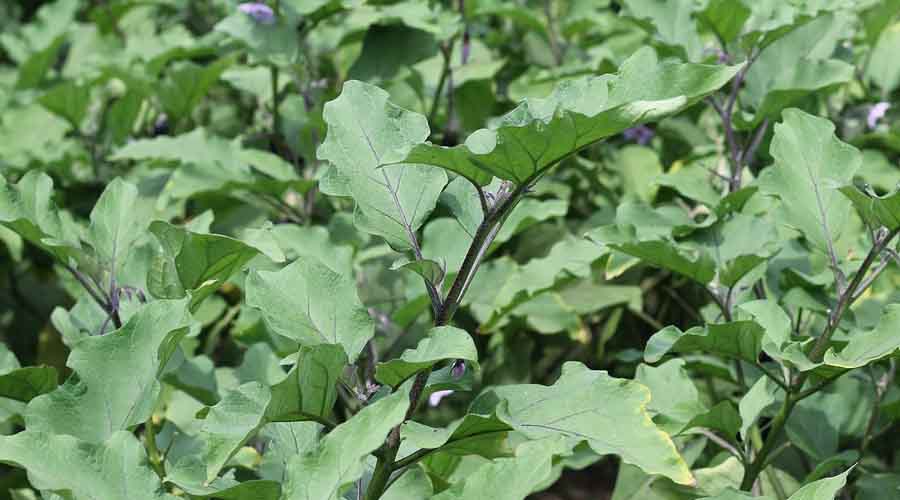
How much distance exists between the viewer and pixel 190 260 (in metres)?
1.42

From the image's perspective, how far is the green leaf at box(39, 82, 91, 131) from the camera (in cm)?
254

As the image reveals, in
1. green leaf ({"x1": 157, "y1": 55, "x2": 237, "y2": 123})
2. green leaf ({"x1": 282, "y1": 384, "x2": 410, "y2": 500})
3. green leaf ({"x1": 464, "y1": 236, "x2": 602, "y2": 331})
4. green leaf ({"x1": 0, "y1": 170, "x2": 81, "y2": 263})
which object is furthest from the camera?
green leaf ({"x1": 157, "y1": 55, "x2": 237, "y2": 123})

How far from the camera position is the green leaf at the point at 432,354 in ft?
3.61

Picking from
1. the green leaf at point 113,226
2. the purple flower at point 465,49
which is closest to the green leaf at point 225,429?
the green leaf at point 113,226

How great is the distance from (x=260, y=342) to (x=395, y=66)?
2.87ft

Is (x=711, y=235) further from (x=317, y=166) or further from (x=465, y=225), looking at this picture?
(x=317, y=166)

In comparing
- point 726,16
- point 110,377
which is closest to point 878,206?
point 726,16

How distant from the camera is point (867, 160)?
220 cm

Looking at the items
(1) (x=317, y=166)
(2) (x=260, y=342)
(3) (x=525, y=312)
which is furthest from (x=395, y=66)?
(2) (x=260, y=342)

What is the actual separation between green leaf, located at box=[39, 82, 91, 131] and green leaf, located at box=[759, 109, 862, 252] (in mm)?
1620

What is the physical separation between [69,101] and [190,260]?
51.7 inches

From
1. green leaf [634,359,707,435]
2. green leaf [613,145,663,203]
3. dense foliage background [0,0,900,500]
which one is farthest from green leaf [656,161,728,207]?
green leaf [613,145,663,203]

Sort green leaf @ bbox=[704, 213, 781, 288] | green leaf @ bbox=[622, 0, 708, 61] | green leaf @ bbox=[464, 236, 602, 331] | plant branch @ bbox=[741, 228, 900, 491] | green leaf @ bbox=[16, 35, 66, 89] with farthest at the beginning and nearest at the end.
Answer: green leaf @ bbox=[16, 35, 66, 89]
green leaf @ bbox=[622, 0, 708, 61]
green leaf @ bbox=[464, 236, 602, 331]
green leaf @ bbox=[704, 213, 781, 288]
plant branch @ bbox=[741, 228, 900, 491]

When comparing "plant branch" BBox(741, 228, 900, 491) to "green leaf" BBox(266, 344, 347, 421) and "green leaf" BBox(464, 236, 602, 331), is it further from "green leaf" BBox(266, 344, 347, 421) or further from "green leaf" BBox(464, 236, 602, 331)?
"green leaf" BBox(266, 344, 347, 421)
